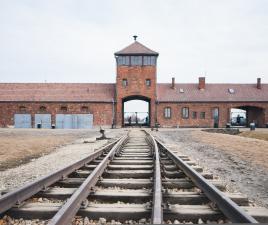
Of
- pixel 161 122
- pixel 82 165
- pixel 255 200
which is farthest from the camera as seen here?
pixel 161 122

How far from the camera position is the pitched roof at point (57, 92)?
43125 mm

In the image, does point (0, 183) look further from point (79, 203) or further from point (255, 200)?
point (255, 200)

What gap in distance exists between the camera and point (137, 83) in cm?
4278

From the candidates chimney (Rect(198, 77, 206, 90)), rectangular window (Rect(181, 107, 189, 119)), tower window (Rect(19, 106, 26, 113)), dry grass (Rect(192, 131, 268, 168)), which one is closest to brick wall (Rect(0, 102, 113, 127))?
tower window (Rect(19, 106, 26, 113))

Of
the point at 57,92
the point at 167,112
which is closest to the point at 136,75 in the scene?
the point at 167,112

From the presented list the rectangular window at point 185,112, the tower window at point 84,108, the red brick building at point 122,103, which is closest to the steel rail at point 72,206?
the red brick building at point 122,103

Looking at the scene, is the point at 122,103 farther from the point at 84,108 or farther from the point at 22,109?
the point at 22,109

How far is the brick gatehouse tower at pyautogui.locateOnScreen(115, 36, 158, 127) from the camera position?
42719mm

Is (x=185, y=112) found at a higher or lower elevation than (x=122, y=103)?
lower

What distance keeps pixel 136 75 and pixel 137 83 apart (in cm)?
105

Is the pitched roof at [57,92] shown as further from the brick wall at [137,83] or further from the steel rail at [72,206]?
the steel rail at [72,206]

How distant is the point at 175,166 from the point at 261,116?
134 ft

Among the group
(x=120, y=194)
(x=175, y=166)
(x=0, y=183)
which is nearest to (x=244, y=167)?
(x=175, y=166)

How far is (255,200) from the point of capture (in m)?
4.70
